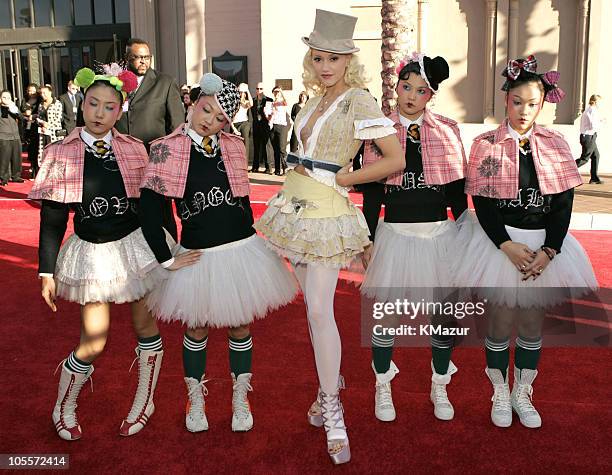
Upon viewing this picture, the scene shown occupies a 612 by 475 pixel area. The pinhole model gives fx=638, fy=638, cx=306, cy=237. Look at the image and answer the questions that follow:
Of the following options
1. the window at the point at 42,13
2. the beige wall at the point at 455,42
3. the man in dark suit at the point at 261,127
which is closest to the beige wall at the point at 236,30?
the beige wall at the point at 455,42

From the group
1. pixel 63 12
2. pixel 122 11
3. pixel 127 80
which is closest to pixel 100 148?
pixel 127 80

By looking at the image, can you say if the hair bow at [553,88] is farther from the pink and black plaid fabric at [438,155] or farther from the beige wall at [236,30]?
the beige wall at [236,30]

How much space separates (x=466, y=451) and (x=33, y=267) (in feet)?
16.8

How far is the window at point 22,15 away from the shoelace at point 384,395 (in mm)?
19961

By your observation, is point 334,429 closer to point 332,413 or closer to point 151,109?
point 332,413

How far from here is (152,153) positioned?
3045 millimetres

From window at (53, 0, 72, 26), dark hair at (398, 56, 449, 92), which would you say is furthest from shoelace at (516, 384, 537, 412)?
window at (53, 0, 72, 26)

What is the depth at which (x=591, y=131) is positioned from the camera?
12227 millimetres

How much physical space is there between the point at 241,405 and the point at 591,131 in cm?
1102

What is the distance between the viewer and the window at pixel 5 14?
65.1ft

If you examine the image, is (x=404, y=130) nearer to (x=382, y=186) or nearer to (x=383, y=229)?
(x=382, y=186)

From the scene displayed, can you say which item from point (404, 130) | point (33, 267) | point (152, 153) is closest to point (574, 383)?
point (404, 130)

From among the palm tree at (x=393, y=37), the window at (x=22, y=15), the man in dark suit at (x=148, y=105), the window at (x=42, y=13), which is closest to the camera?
the man in dark suit at (x=148, y=105)

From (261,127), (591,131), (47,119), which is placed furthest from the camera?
(261,127)
